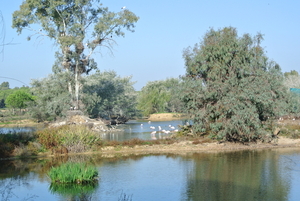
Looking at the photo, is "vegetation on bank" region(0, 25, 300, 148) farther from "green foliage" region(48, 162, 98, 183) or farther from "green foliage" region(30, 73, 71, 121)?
"green foliage" region(30, 73, 71, 121)

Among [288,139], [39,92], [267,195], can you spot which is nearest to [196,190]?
[267,195]

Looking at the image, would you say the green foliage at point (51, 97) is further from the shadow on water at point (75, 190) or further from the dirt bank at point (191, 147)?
the shadow on water at point (75, 190)

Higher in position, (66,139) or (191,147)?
(66,139)

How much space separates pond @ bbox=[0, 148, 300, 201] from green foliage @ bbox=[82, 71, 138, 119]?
2245 centimetres

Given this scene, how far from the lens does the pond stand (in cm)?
1290

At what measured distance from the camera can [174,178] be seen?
51.3 ft

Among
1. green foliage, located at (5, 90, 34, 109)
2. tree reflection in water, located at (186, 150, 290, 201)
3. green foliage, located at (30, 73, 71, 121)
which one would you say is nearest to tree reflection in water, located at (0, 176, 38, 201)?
tree reflection in water, located at (186, 150, 290, 201)

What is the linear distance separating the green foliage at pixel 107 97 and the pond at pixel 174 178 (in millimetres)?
22446

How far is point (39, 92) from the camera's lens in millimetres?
44312

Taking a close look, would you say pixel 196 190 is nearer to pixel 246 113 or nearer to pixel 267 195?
pixel 267 195

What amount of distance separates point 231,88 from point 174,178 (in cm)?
934

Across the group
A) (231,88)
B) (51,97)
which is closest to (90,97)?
(51,97)

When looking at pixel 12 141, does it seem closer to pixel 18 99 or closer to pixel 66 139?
pixel 66 139

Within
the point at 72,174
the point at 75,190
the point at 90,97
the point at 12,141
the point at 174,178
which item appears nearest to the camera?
the point at 75,190
